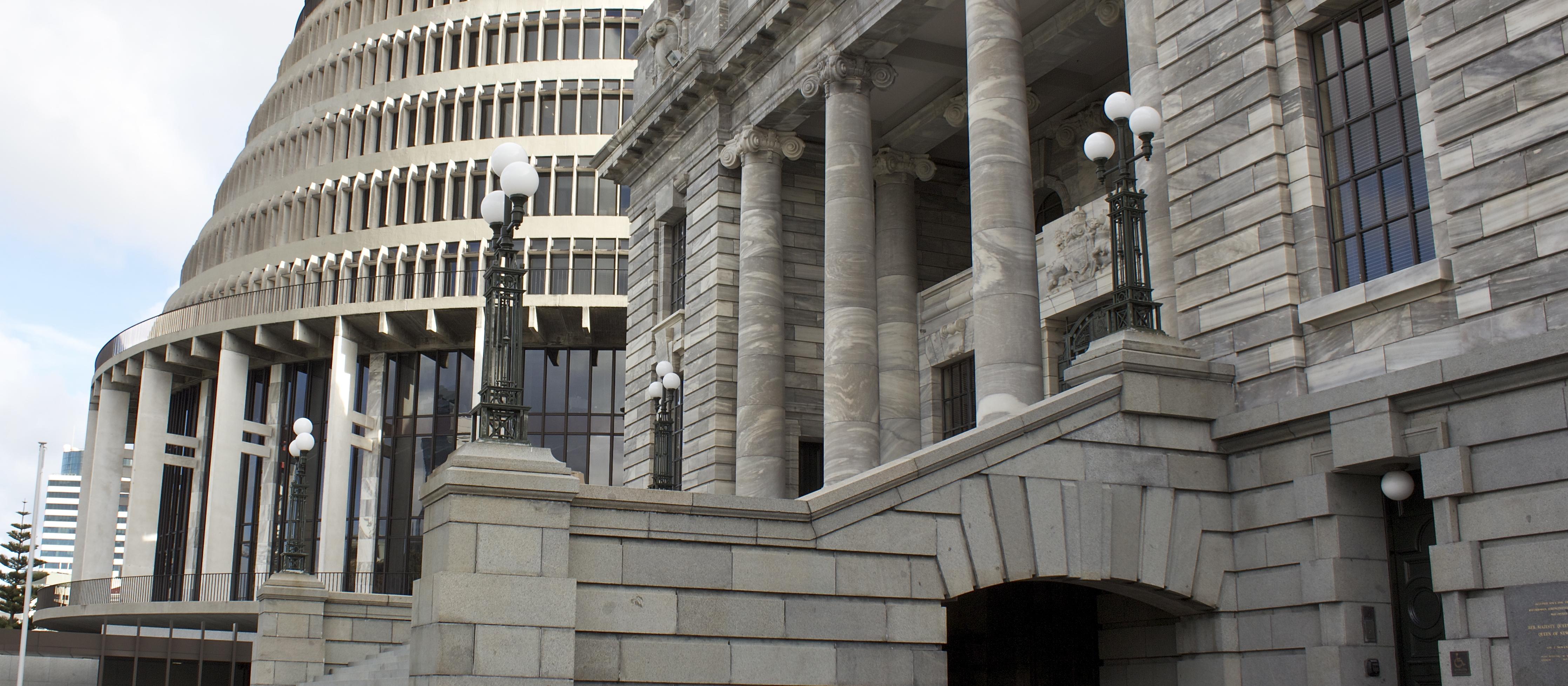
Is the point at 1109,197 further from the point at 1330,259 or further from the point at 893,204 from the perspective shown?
the point at 893,204

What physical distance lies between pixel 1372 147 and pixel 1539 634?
221 inches

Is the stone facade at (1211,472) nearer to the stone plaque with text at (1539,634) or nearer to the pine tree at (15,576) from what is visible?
the stone plaque with text at (1539,634)

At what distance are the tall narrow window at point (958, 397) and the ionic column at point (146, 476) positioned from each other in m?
46.7

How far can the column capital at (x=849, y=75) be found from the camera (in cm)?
2583

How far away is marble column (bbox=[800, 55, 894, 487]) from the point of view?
24.2m

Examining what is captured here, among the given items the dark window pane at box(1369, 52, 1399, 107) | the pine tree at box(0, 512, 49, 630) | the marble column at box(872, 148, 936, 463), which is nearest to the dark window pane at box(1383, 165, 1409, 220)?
the dark window pane at box(1369, 52, 1399, 107)

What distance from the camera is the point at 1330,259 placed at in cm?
1492

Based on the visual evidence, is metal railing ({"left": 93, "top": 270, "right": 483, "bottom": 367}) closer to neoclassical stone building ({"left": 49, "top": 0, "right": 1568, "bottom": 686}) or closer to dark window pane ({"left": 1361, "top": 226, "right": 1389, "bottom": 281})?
neoclassical stone building ({"left": 49, "top": 0, "right": 1568, "bottom": 686})

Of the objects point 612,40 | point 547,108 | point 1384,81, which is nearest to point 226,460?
point 547,108

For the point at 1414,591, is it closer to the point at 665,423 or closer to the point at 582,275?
the point at 665,423

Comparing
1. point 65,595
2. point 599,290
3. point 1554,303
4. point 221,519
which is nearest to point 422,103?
point 599,290

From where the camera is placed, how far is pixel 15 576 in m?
89.4

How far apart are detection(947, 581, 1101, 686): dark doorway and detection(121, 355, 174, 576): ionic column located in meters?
54.3

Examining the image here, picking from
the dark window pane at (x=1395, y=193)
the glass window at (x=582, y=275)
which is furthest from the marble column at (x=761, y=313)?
the glass window at (x=582, y=275)
